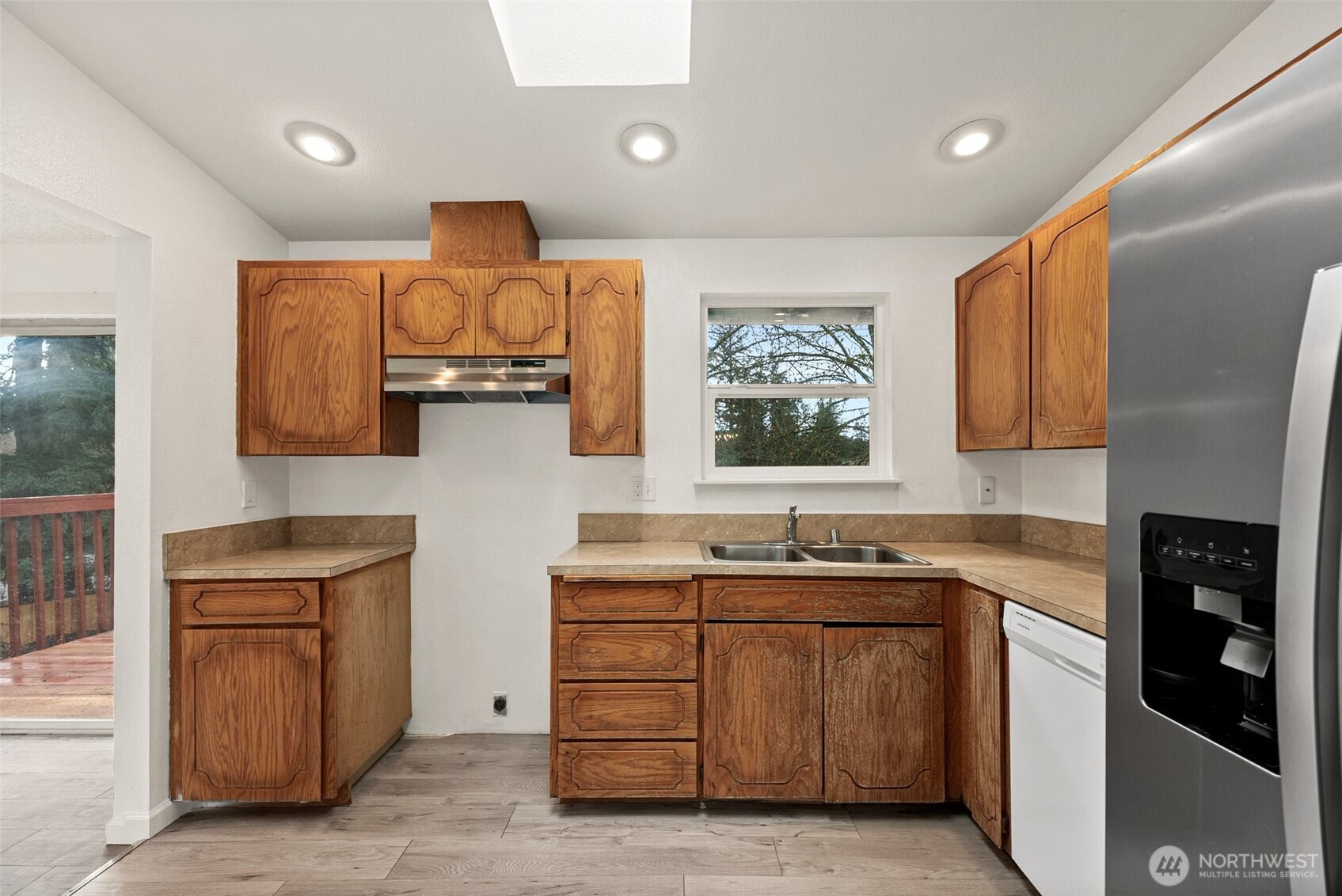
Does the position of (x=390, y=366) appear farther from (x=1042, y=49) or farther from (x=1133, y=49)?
(x=1133, y=49)

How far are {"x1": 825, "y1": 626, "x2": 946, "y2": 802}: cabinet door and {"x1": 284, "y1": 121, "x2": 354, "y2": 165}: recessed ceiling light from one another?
2488 millimetres

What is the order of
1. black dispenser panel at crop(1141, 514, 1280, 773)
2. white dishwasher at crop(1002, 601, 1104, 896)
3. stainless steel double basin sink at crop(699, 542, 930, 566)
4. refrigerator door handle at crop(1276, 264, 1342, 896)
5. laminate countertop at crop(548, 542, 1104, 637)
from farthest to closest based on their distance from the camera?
stainless steel double basin sink at crop(699, 542, 930, 566)
laminate countertop at crop(548, 542, 1104, 637)
white dishwasher at crop(1002, 601, 1104, 896)
black dispenser panel at crop(1141, 514, 1280, 773)
refrigerator door handle at crop(1276, 264, 1342, 896)

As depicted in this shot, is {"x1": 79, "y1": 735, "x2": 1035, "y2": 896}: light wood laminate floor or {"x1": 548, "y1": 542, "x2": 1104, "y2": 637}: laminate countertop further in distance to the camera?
{"x1": 79, "y1": 735, "x2": 1035, "y2": 896}: light wood laminate floor

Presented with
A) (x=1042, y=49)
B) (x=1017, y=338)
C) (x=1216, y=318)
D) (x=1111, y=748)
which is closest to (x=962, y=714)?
(x=1111, y=748)

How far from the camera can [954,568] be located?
2.25 m

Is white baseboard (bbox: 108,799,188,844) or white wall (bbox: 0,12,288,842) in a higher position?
white wall (bbox: 0,12,288,842)

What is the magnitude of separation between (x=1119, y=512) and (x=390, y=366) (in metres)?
2.49

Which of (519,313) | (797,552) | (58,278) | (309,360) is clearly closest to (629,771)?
(797,552)

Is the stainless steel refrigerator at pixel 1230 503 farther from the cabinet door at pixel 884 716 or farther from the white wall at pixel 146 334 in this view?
the white wall at pixel 146 334

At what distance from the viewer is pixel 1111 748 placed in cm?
113

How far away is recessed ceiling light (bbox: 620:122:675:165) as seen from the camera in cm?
227

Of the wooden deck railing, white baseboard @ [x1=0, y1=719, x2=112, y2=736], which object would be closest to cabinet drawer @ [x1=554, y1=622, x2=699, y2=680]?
white baseboard @ [x1=0, y1=719, x2=112, y2=736]

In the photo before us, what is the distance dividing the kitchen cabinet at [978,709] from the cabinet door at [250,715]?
2219mm

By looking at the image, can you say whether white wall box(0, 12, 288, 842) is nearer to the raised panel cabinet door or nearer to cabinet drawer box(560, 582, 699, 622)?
cabinet drawer box(560, 582, 699, 622)
